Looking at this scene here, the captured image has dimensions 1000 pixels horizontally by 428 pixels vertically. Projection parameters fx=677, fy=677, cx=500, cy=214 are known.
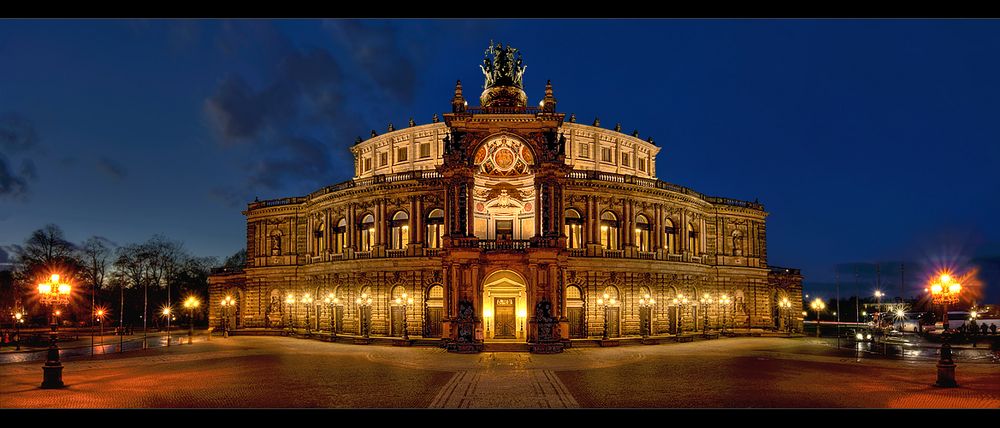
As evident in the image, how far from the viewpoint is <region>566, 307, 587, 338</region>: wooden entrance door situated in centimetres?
4928

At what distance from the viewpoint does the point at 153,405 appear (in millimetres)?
21297

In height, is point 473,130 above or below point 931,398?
above

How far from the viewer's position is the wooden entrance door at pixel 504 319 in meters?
47.5

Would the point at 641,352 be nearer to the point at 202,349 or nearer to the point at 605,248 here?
the point at 605,248

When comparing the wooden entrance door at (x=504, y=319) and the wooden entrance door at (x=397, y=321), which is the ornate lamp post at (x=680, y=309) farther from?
the wooden entrance door at (x=397, y=321)

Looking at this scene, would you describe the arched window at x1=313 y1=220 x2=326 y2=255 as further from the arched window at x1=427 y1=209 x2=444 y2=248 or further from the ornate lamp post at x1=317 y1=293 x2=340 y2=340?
the arched window at x1=427 y1=209 x2=444 y2=248

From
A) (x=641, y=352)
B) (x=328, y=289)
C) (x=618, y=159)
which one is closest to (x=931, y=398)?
(x=641, y=352)

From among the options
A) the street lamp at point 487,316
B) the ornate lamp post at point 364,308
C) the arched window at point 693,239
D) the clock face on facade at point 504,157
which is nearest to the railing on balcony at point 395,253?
the ornate lamp post at point 364,308

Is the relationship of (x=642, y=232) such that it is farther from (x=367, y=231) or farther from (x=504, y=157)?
(x=367, y=231)

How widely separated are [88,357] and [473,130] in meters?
26.6

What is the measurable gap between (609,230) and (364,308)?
20196 mm

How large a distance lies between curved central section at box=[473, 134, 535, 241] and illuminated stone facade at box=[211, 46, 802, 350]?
12 centimetres

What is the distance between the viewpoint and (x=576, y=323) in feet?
163

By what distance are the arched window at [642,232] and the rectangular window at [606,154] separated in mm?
8942
